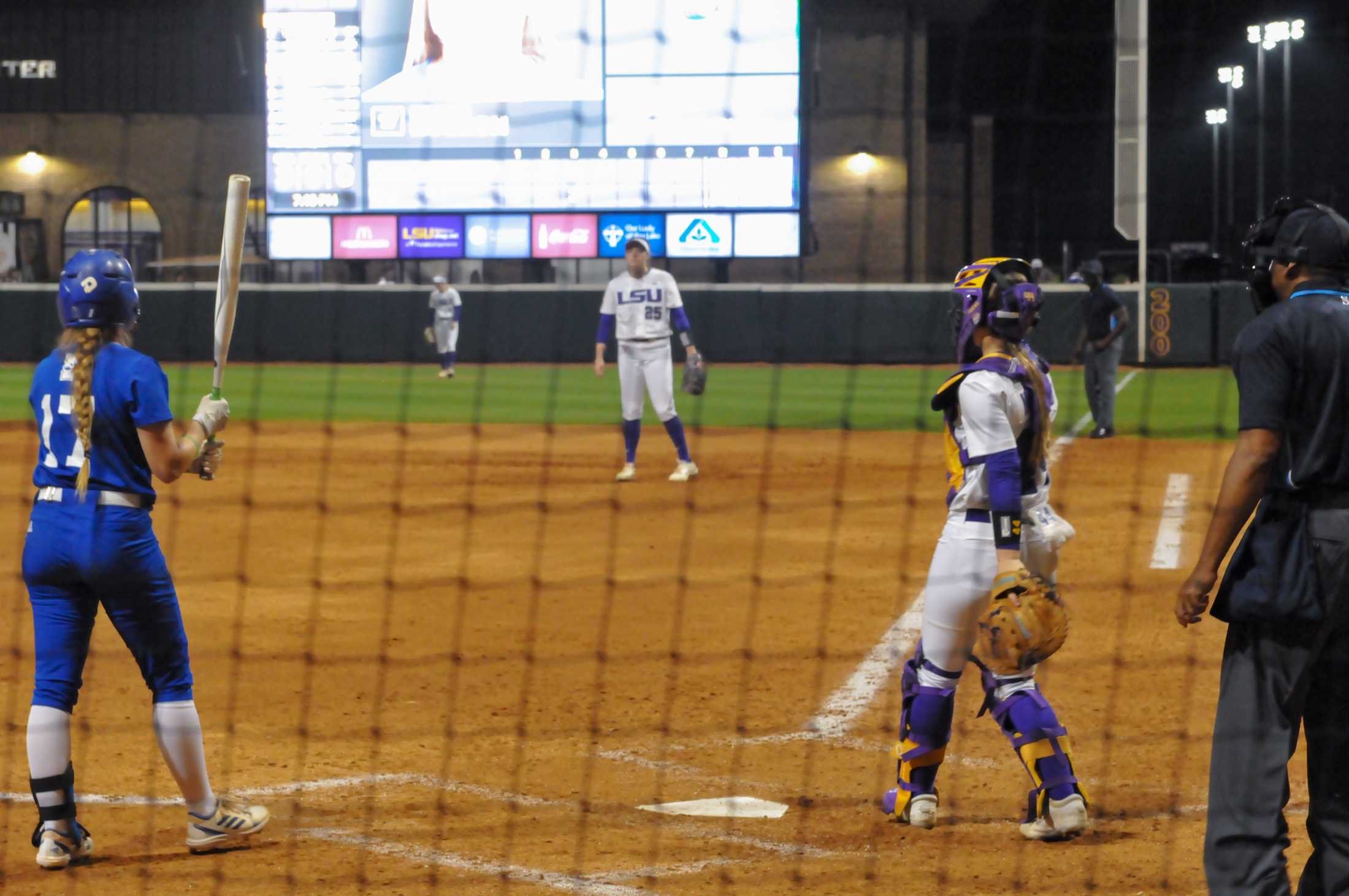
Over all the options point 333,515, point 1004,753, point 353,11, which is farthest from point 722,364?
point 1004,753

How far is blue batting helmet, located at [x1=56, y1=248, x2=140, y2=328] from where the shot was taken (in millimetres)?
4355

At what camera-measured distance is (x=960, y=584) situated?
452cm

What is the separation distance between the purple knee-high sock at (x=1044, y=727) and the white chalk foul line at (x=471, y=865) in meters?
1.22

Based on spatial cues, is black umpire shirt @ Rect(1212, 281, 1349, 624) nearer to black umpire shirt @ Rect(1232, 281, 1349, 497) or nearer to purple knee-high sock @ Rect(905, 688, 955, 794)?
black umpire shirt @ Rect(1232, 281, 1349, 497)

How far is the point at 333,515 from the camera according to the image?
11227 mm

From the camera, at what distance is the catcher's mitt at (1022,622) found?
4367mm

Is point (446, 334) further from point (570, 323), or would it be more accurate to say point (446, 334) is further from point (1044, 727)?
point (1044, 727)

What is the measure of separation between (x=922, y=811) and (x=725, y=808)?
63cm

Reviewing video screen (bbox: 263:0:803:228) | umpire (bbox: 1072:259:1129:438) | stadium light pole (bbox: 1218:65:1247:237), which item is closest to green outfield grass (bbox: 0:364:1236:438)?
umpire (bbox: 1072:259:1129:438)

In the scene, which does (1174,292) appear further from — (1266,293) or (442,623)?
(1266,293)

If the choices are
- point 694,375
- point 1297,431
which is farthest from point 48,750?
point 694,375

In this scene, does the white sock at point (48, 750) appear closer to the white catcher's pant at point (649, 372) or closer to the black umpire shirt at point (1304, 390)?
the black umpire shirt at point (1304, 390)

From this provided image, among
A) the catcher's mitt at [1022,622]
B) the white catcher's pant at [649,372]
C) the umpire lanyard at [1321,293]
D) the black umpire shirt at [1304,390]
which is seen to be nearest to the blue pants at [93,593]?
the catcher's mitt at [1022,622]

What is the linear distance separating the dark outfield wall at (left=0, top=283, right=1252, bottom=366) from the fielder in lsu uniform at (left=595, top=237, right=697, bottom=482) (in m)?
13.4
